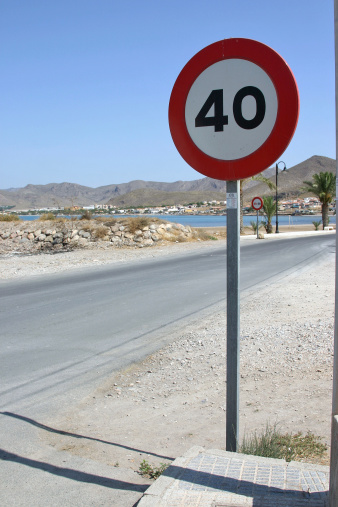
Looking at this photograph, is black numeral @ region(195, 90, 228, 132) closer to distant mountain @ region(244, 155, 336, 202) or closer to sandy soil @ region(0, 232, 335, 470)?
sandy soil @ region(0, 232, 335, 470)

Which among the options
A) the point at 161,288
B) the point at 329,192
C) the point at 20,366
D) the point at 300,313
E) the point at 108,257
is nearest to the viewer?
the point at 20,366

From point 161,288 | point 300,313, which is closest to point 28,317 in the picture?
point 161,288

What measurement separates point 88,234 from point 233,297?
23.6m

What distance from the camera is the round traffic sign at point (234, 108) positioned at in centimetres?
276

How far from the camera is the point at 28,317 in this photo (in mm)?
8320

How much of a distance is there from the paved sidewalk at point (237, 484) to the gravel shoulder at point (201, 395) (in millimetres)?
636

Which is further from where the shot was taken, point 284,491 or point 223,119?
point 223,119

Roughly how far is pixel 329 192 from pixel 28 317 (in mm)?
45299

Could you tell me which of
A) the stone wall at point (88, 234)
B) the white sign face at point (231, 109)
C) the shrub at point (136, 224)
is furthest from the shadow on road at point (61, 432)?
the shrub at point (136, 224)

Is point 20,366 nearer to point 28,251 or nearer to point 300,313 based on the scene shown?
point 300,313

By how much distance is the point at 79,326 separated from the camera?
7.69m

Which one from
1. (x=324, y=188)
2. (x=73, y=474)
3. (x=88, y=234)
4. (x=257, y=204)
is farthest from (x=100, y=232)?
(x=324, y=188)

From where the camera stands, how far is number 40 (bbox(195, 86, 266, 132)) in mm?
2824

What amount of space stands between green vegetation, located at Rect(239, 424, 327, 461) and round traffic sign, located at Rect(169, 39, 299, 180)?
5.79 ft
